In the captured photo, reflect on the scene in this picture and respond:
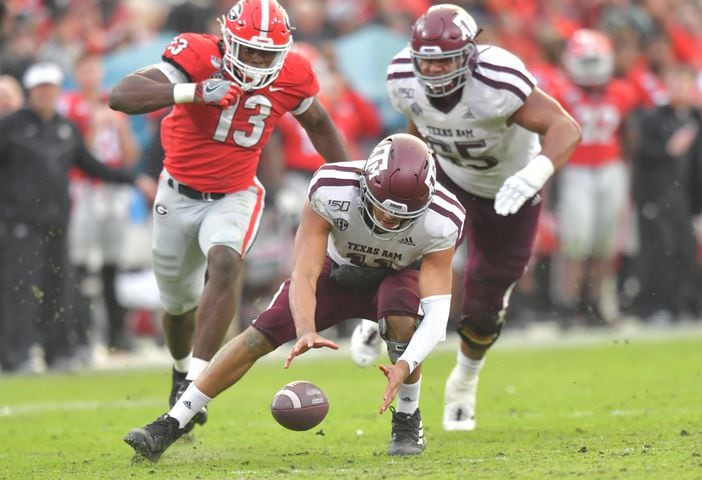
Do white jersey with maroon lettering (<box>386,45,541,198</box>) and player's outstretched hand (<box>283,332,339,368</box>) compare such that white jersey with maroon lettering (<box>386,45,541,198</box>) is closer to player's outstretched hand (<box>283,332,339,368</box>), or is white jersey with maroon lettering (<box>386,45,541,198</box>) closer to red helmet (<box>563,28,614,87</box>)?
player's outstretched hand (<box>283,332,339,368</box>)

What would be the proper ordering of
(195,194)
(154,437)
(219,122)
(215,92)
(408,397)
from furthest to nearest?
(195,194)
(219,122)
(215,92)
(408,397)
(154,437)

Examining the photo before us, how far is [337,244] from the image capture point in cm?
638

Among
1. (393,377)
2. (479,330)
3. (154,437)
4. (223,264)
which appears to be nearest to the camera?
(393,377)

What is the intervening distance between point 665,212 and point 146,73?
7433mm

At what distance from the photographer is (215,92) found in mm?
6551

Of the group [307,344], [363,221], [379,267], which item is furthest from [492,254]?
[307,344]

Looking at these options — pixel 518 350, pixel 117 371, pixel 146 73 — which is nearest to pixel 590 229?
pixel 518 350

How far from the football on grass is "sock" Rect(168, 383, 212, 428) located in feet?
1.34

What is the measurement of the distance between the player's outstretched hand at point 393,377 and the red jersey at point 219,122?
1.70 metres

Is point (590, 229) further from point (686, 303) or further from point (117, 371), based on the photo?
point (117, 371)

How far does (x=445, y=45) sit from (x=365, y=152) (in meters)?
6.55

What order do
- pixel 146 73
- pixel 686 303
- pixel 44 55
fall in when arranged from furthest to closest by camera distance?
pixel 686 303 → pixel 44 55 → pixel 146 73

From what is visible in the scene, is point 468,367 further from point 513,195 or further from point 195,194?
point 195,194

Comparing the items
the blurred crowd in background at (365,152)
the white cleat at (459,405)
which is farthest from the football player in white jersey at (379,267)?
the blurred crowd in background at (365,152)
